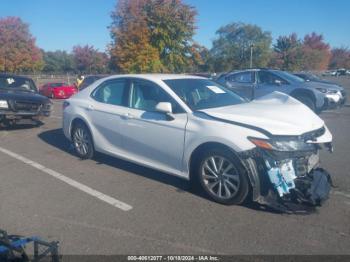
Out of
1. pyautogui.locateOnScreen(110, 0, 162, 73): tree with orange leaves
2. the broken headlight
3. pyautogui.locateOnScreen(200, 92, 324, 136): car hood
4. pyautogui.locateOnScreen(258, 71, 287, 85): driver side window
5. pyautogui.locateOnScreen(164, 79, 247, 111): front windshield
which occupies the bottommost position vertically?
the broken headlight

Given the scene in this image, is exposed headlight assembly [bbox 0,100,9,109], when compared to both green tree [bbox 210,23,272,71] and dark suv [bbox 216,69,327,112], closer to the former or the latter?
dark suv [bbox 216,69,327,112]

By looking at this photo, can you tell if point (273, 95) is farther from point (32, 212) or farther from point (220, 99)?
point (32, 212)

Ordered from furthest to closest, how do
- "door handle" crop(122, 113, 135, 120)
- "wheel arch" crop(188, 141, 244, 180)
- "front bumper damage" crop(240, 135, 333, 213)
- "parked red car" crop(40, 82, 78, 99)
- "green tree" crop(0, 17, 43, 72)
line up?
"green tree" crop(0, 17, 43, 72) → "parked red car" crop(40, 82, 78, 99) → "door handle" crop(122, 113, 135, 120) → "wheel arch" crop(188, 141, 244, 180) → "front bumper damage" crop(240, 135, 333, 213)

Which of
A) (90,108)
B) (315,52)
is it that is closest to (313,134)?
(90,108)

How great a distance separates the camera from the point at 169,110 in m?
4.69

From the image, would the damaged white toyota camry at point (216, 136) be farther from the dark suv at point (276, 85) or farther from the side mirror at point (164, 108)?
the dark suv at point (276, 85)

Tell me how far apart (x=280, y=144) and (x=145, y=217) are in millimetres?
1736

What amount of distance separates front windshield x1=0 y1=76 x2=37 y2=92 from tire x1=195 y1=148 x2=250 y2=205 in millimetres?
7957

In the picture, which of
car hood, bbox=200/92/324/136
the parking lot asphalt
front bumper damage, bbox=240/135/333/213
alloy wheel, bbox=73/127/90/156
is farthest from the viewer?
alloy wheel, bbox=73/127/90/156

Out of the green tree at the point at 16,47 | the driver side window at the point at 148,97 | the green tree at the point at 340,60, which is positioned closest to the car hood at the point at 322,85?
the driver side window at the point at 148,97

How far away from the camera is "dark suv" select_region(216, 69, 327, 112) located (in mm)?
11484

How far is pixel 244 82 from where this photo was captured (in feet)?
40.5

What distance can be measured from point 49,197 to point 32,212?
0.49 metres

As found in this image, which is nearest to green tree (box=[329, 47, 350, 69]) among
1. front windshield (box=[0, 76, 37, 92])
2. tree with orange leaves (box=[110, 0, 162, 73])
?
tree with orange leaves (box=[110, 0, 162, 73])
